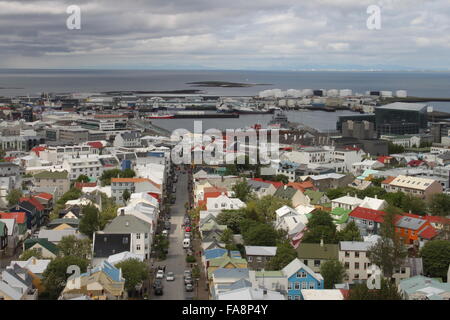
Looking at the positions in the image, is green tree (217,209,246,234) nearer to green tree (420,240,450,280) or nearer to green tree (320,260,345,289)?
green tree (320,260,345,289)

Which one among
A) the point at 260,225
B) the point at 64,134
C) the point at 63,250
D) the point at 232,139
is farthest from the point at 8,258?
the point at 64,134

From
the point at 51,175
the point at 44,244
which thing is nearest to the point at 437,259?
the point at 44,244

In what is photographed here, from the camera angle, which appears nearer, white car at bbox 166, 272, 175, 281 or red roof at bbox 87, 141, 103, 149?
white car at bbox 166, 272, 175, 281

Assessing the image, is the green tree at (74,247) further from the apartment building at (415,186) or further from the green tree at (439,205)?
the apartment building at (415,186)

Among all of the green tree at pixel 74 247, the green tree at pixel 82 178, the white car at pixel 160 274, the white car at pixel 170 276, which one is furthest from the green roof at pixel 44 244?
the green tree at pixel 82 178

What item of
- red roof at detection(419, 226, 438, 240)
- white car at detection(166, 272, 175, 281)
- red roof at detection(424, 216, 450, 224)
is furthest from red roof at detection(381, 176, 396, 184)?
white car at detection(166, 272, 175, 281)

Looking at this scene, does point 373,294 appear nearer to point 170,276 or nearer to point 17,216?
point 170,276

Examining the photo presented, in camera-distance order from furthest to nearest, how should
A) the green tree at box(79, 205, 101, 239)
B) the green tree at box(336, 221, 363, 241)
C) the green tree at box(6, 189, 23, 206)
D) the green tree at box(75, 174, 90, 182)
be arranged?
the green tree at box(75, 174, 90, 182)
the green tree at box(6, 189, 23, 206)
the green tree at box(79, 205, 101, 239)
the green tree at box(336, 221, 363, 241)
